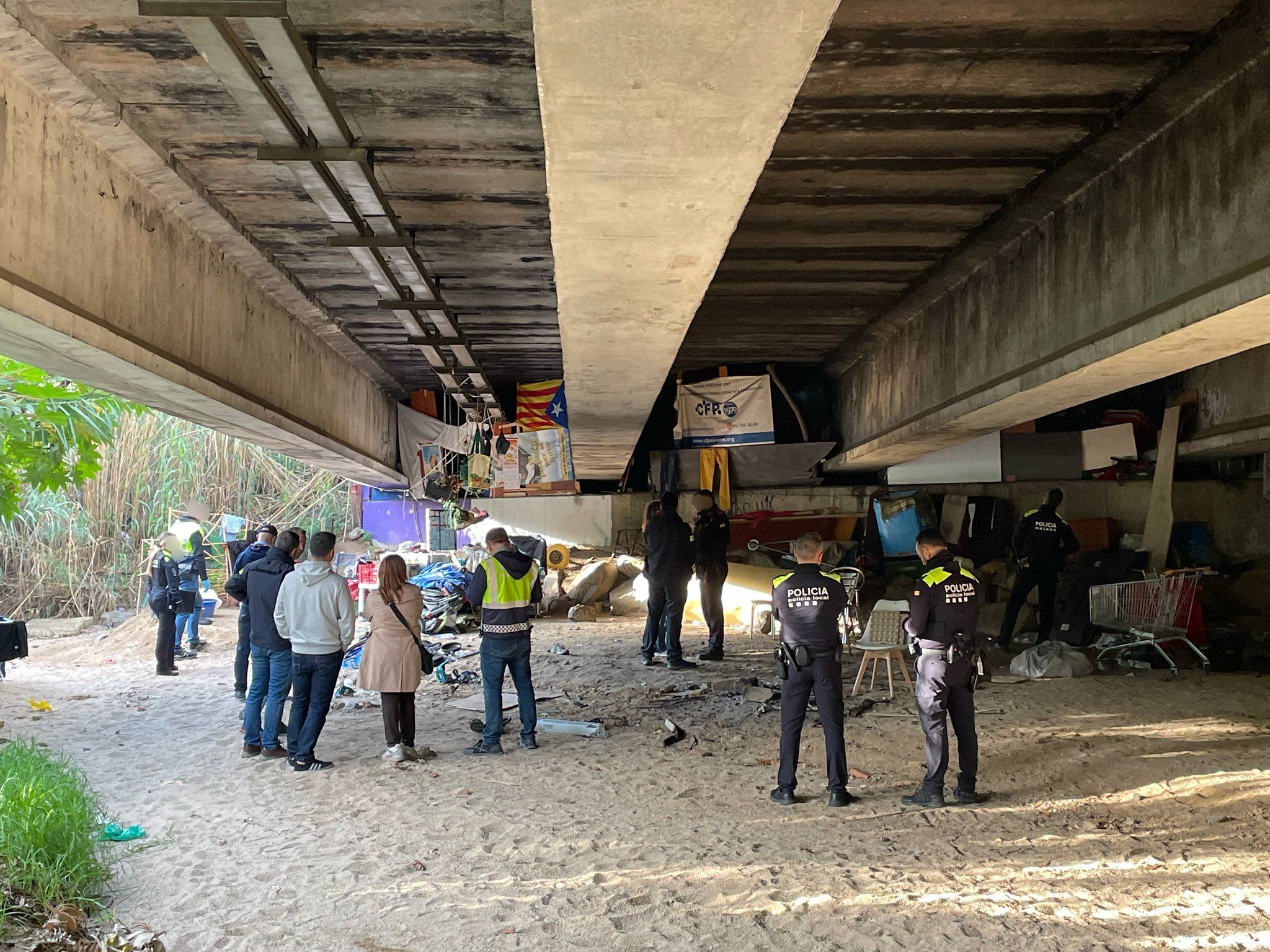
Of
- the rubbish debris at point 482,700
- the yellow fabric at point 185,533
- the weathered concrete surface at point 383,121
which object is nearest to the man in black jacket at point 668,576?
the rubbish debris at point 482,700

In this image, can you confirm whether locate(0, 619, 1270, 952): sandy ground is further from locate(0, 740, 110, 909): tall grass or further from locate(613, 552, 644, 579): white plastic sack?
locate(613, 552, 644, 579): white plastic sack

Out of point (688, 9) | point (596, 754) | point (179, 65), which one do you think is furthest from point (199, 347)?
point (688, 9)

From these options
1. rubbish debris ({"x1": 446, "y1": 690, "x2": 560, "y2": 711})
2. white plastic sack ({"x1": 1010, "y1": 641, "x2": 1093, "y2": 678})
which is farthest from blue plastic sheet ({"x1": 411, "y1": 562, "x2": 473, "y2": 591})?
white plastic sack ({"x1": 1010, "y1": 641, "x2": 1093, "y2": 678})

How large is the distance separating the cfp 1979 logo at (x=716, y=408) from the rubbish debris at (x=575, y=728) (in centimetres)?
665

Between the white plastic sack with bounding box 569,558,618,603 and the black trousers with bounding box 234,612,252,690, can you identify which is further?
the white plastic sack with bounding box 569,558,618,603

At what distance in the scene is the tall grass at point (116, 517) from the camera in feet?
51.6

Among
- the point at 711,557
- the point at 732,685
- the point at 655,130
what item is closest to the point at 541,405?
the point at 711,557

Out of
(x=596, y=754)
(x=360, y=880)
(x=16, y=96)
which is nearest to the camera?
(x=16, y=96)

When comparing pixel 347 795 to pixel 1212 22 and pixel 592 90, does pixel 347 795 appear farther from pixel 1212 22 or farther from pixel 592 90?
pixel 1212 22

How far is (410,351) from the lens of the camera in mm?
10414

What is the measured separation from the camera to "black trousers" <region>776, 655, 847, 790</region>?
224 inches

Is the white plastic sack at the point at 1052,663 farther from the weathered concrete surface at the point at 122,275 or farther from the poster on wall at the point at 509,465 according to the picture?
the poster on wall at the point at 509,465

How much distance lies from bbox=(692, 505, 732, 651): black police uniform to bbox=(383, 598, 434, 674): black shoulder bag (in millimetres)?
4323

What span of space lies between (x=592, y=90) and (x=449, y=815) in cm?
432
